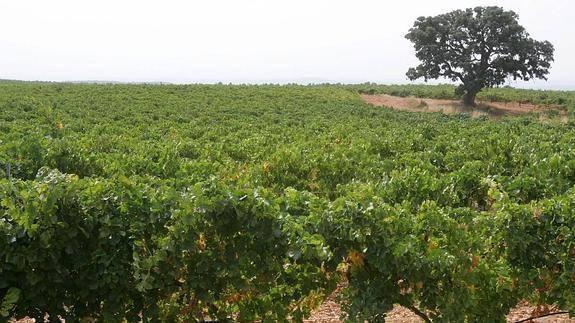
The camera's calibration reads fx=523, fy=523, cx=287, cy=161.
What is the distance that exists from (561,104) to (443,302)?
4466 centimetres

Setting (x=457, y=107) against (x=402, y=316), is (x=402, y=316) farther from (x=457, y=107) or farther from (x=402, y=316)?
(x=457, y=107)

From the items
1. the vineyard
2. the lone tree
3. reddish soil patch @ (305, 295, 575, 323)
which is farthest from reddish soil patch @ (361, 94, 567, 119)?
the vineyard

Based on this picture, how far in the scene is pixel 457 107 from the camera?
41969 millimetres

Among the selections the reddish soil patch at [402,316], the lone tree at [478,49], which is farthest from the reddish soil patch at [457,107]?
the reddish soil patch at [402,316]

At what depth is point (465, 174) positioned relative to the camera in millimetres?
8703

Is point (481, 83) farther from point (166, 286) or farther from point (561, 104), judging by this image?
point (166, 286)

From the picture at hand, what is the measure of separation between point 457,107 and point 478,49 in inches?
191

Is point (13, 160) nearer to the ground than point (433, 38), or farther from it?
nearer to the ground

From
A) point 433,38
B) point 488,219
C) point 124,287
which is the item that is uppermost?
point 433,38

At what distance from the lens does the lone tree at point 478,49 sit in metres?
38.6

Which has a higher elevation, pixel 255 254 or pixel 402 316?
pixel 255 254

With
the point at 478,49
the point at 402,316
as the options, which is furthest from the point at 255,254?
the point at 478,49

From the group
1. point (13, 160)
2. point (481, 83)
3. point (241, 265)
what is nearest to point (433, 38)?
point (481, 83)

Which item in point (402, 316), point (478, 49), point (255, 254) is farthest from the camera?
point (478, 49)
